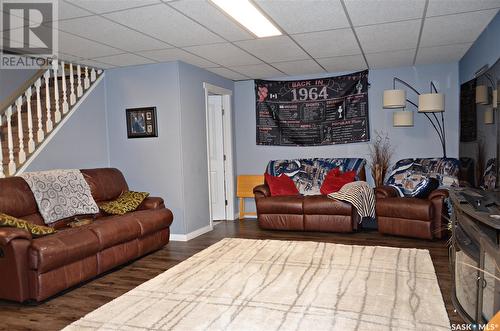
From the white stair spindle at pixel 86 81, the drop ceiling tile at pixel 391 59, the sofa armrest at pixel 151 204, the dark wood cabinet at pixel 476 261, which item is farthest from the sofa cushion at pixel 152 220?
A: the drop ceiling tile at pixel 391 59

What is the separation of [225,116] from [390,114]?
253 cm

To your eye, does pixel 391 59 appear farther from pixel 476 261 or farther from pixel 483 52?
pixel 476 261

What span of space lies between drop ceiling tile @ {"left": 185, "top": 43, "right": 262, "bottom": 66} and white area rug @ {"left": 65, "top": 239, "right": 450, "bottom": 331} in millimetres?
2252

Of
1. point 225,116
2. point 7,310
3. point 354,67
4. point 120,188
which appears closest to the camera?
point 7,310

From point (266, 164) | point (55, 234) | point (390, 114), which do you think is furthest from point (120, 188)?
point (390, 114)

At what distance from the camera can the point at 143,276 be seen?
11.5ft

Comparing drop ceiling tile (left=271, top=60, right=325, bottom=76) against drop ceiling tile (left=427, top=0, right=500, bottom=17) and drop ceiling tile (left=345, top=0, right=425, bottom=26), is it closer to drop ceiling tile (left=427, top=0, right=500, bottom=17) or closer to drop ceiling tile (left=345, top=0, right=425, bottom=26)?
drop ceiling tile (left=345, top=0, right=425, bottom=26)

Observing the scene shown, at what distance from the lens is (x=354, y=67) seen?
5.39 metres

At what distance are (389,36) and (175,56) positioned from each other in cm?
240

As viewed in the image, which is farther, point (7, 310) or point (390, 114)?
point (390, 114)

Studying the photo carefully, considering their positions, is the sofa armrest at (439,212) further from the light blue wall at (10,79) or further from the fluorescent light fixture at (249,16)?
the light blue wall at (10,79)

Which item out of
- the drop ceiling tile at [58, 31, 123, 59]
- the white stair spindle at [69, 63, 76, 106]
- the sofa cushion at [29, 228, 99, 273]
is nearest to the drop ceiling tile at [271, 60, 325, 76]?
the drop ceiling tile at [58, 31, 123, 59]

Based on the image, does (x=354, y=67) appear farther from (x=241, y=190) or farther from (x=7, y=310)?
(x=7, y=310)

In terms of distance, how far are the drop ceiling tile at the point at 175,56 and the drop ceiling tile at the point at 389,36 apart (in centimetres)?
192
